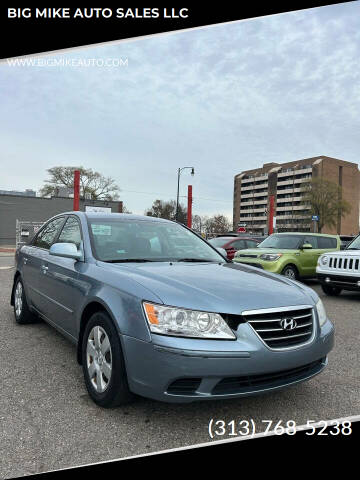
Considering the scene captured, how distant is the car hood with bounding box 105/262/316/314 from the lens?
264 centimetres

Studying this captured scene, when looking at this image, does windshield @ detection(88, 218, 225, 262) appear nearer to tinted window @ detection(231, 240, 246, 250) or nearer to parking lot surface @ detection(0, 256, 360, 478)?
parking lot surface @ detection(0, 256, 360, 478)

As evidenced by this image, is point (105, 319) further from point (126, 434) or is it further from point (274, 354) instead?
point (274, 354)

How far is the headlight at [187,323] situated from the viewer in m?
2.52

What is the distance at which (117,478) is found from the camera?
86.7 inches

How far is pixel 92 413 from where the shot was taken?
2893 mm

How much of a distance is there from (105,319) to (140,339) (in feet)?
1.54

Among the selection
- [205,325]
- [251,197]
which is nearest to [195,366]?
[205,325]

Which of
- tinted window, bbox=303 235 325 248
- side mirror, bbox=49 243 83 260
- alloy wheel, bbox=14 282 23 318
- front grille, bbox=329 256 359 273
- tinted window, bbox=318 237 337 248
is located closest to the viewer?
side mirror, bbox=49 243 83 260

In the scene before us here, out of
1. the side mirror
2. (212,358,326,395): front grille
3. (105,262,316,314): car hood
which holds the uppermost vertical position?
the side mirror

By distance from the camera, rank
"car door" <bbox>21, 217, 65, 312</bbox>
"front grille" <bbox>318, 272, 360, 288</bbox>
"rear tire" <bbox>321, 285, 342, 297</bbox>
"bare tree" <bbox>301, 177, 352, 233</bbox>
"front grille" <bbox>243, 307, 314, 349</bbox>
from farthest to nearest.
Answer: "bare tree" <bbox>301, 177, 352, 233</bbox>
"rear tire" <bbox>321, 285, 342, 297</bbox>
"front grille" <bbox>318, 272, 360, 288</bbox>
"car door" <bbox>21, 217, 65, 312</bbox>
"front grille" <bbox>243, 307, 314, 349</bbox>

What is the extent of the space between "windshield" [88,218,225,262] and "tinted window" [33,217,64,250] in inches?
37.2

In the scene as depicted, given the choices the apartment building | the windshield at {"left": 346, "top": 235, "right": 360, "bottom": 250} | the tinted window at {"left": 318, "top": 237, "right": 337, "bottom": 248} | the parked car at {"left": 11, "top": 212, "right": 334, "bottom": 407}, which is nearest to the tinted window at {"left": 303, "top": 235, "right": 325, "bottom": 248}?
the tinted window at {"left": 318, "top": 237, "right": 337, "bottom": 248}

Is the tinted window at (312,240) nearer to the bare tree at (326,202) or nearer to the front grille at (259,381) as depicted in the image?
the front grille at (259,381)

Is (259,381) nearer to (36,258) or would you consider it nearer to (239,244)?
(36,258)
